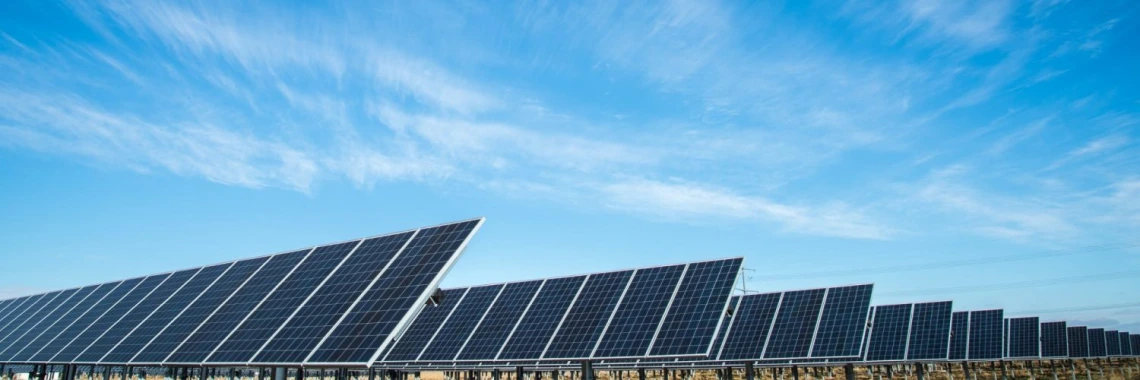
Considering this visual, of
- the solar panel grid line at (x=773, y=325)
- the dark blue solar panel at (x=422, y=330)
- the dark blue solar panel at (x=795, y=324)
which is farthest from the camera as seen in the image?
the solar panel grid line at (x=773, y=325)

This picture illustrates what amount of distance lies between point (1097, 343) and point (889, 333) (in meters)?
59.0

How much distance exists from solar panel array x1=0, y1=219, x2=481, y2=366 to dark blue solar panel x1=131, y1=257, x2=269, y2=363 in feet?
0.22

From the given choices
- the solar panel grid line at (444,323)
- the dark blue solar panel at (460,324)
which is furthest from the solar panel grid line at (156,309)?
the dark blue solar panel at (460,324)

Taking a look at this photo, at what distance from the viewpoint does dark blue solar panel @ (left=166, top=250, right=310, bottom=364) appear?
2327cm

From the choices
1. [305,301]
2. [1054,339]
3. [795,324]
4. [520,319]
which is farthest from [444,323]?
[1054,339]

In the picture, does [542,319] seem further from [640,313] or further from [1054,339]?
[1054,339]

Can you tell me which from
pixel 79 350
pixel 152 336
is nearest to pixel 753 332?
pixel 152 336

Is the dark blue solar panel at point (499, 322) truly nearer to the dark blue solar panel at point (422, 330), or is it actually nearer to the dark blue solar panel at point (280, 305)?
the dark blue solar panel at point (422, 330)

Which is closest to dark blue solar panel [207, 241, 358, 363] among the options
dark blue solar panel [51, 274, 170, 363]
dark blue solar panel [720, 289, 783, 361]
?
dark blue solar panel [51, 274, 170, 363]

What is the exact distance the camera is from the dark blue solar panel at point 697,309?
964 inches

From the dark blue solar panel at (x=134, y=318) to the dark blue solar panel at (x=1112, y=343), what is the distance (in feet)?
332

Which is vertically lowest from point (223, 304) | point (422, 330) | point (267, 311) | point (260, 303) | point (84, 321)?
point (422, 330)

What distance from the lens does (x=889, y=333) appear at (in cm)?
4488

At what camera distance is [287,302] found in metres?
24.0
